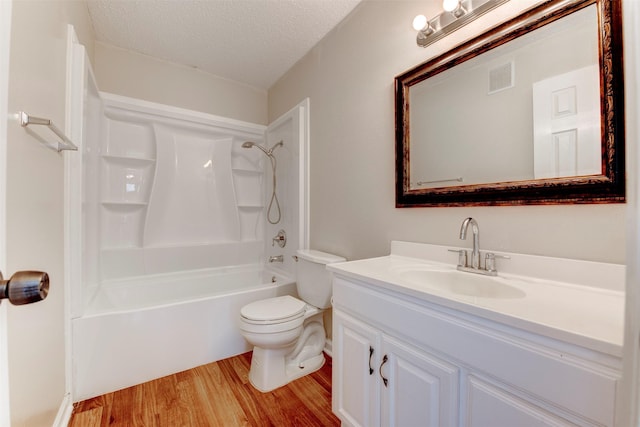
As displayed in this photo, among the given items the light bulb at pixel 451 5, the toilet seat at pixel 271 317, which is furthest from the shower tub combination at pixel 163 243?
the light bulb at pixel 451 5

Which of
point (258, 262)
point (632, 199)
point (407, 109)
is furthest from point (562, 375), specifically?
point (258, 262)

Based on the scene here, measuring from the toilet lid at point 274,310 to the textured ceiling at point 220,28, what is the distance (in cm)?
196

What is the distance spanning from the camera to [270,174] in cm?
290

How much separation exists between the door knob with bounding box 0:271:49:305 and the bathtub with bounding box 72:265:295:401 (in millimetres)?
1415

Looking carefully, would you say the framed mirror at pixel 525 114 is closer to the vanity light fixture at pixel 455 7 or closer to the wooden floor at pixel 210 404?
the vanity light fixture at pixel 455 7

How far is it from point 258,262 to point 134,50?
224 cm

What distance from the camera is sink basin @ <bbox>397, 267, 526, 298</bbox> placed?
3.11ft

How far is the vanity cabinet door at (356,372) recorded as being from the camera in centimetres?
101

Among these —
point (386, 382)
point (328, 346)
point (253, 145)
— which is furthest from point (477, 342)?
point (253, 145)

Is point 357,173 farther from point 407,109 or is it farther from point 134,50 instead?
point 134,50

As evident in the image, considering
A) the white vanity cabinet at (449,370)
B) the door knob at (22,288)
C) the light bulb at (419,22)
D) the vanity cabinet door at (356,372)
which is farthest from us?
the light bulb at (419,22)

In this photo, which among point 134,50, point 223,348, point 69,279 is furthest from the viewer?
point 134,50

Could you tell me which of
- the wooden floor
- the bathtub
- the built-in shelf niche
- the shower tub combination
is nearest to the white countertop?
the wooden floor

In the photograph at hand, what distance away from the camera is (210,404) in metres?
1.44
